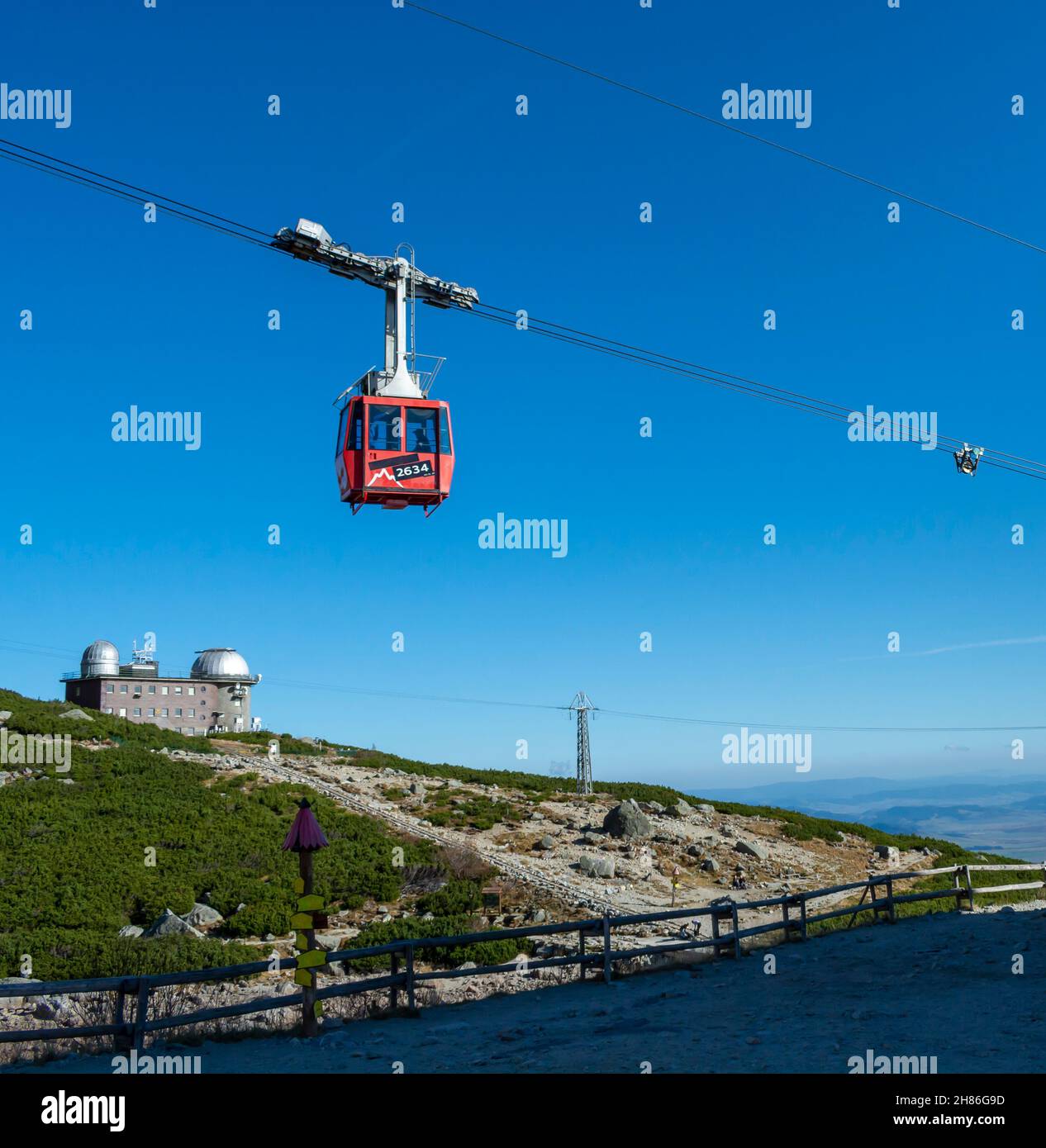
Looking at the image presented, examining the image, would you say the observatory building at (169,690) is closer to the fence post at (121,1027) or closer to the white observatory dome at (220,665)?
the white observatory dome at (220,665)

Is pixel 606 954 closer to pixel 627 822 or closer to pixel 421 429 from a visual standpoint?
pixel 421 429

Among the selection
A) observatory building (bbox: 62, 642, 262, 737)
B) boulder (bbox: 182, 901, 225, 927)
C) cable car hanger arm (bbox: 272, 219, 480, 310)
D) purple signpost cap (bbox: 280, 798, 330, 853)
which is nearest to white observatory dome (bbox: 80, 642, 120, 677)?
observatory building (bbox: 62, 642, 262, 737)

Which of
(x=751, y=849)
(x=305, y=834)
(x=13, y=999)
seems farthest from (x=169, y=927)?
(x=751, y=849)

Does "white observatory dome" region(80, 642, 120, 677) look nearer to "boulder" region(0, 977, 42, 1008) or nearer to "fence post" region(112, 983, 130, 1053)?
"boulder" region(0, 977, 42, 1008)

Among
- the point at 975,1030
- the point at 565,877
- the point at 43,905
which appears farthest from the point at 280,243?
the point at 565,877

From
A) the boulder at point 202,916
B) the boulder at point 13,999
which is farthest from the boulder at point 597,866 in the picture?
the boulder at point 13,999
